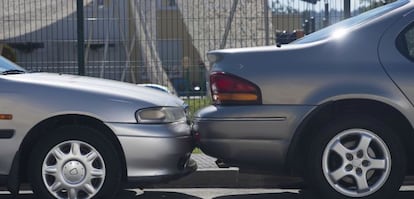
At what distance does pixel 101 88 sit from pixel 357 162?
7.01ft

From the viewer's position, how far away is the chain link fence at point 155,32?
10.5 meters

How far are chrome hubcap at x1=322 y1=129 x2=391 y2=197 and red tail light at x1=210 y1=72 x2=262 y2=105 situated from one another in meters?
0.70

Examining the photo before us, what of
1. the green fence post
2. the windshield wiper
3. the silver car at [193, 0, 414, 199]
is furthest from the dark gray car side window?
the green fence post

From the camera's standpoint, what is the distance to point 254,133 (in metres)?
5.77

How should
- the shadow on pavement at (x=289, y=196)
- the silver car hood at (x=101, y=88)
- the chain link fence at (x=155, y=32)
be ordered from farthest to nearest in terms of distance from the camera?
the chain link fence at (x=155, y=32) < the shadow on pavement at (x=289, y=196) < the silver car hood at (x=101, y=88)

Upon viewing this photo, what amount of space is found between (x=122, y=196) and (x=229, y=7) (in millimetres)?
5335

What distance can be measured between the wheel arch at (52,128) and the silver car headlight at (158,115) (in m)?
0.27

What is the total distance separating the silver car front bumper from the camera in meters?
5.87

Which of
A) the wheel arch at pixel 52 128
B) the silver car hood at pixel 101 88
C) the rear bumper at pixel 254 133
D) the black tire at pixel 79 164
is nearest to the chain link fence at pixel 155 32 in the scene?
the silver car hood at pixel 101 88

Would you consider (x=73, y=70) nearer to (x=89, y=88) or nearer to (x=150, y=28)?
(x=150, y=28)

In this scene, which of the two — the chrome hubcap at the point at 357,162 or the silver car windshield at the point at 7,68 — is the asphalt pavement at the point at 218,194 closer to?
the chrome hubcap at the point at 357,162

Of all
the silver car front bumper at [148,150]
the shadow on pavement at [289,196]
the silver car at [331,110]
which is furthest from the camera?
the shadow on pavement at [289,196]

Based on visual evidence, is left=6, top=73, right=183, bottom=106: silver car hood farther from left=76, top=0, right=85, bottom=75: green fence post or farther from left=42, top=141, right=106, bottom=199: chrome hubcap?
left=76, top=0, right=85, bottom=75: green fence post

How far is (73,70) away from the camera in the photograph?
1048cm
